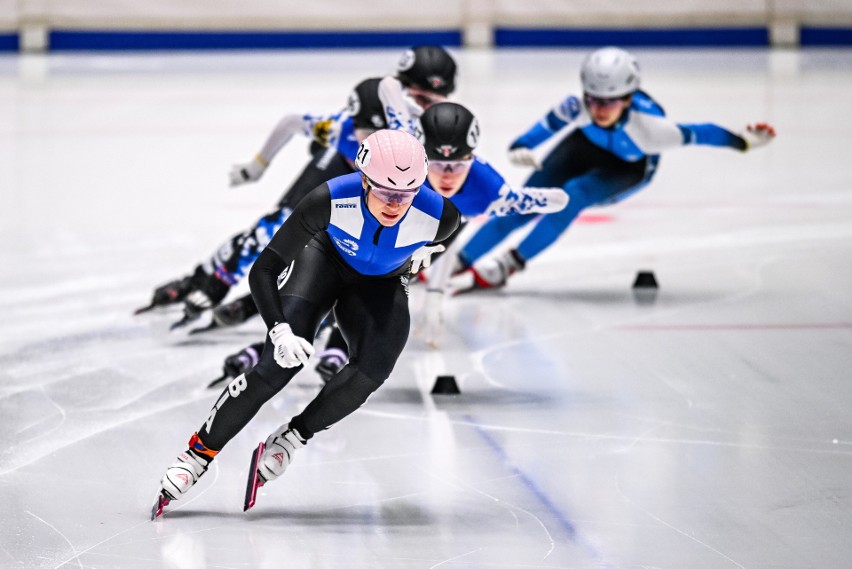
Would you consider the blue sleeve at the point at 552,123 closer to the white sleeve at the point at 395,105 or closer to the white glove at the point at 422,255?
the white sleeve at the point at 395,105

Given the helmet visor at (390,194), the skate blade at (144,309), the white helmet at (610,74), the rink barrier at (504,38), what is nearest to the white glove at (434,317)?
the skate blade at (144,309)

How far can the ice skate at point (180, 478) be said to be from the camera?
4.01 meters

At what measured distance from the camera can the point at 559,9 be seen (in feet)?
63.7

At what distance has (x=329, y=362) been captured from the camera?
18.1ft

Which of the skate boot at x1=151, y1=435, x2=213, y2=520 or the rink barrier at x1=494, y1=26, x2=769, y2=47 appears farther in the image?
the rink barrier at x1=494, y1=26, x2=769, y2=47

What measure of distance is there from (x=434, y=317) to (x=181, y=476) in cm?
215

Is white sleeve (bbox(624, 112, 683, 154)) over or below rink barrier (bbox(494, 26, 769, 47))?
over

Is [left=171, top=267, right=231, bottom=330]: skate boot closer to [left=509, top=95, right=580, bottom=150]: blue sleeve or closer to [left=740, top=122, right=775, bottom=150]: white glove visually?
[left=509, top=95, right=580, bottom=150]: blue sleeve

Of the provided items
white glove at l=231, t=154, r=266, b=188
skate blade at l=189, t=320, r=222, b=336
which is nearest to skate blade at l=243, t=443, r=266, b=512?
skate blade at l=189, t=320, r=222, b=336

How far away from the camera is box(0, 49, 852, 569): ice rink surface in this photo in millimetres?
3951

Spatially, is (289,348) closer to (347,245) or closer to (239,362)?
(347,245)

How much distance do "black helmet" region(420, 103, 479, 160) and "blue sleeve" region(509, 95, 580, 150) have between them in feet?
5.88

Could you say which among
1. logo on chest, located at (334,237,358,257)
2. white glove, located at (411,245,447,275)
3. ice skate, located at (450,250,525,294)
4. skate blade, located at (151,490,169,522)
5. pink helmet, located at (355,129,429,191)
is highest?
pink helmet, located at (355,129,429,191)

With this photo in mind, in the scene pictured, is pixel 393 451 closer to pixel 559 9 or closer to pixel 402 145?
pixel 402 145
